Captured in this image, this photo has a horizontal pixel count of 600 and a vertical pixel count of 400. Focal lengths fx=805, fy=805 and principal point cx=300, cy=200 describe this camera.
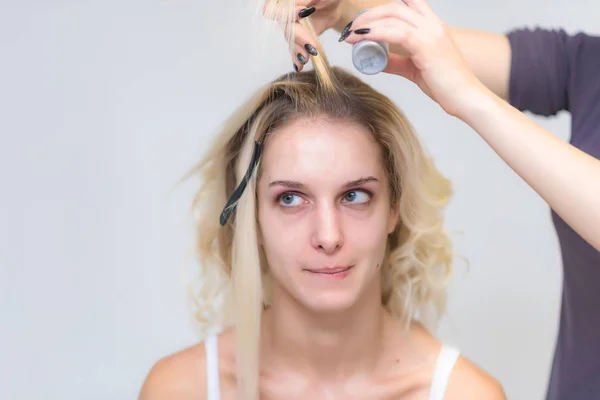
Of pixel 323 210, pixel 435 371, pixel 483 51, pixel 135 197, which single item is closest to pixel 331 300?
pixel 323 210

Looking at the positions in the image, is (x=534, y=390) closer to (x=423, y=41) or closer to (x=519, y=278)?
(x=519, y=278)

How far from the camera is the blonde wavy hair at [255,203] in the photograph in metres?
1.32

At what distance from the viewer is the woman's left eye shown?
1.28 metres

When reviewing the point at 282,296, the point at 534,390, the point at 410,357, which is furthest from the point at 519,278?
the point at 282,296

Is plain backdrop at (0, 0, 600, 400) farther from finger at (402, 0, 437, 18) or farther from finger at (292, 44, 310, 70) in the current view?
finger at (402, 0, 437, 18)

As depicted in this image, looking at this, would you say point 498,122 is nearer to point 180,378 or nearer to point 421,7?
point 421,7

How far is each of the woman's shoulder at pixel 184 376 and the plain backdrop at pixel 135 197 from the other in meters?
0.70

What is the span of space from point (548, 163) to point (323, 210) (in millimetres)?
352

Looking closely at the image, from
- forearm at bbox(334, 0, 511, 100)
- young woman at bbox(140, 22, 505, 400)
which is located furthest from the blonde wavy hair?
forearm at bbox(334, 0, 511, 100)

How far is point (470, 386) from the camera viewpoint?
1.38 m

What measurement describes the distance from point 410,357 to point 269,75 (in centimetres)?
56

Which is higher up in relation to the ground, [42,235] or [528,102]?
[528,102]

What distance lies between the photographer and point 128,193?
210 cm

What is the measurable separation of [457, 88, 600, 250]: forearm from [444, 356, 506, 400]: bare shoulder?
0.43 metres
